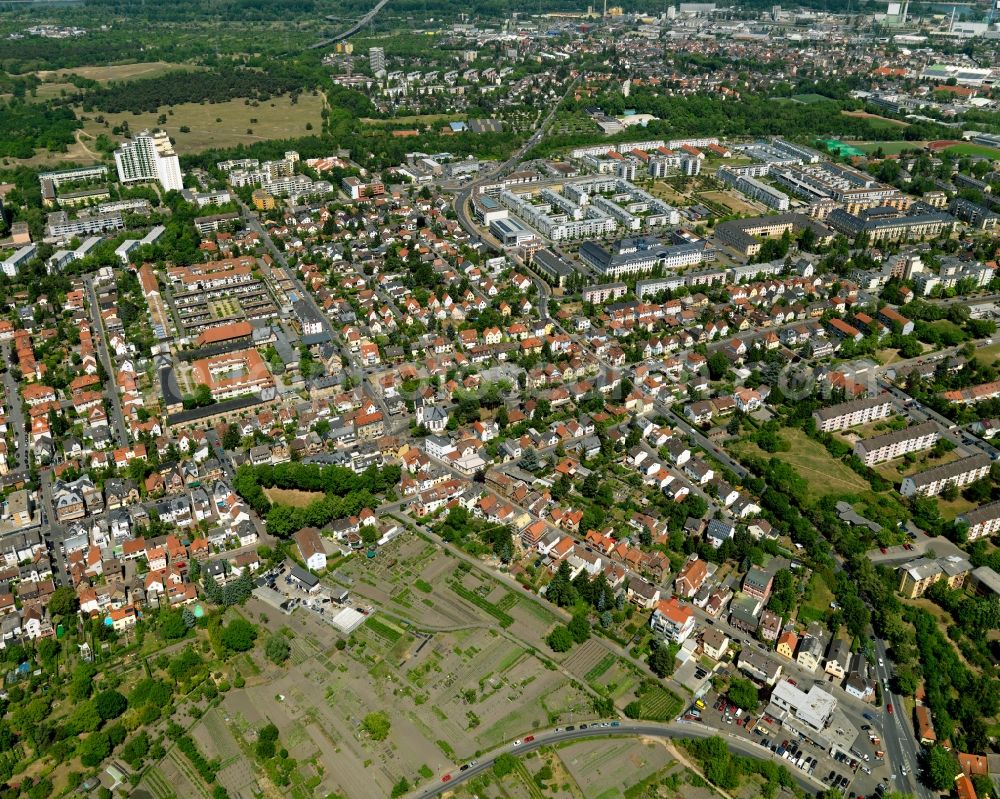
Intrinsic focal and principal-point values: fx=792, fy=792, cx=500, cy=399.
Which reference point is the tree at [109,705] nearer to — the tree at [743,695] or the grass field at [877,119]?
the tree at [743,695]

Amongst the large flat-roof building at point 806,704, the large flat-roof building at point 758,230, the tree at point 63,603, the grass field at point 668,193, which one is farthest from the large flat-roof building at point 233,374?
the grass field at point 668,193

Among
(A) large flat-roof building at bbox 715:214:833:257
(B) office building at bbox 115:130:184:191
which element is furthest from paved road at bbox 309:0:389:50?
(A) large flat-roof building at bbox 715:214:833:257

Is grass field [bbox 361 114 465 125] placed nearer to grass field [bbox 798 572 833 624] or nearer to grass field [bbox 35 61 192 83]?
grass field [bbox 35 61 192 83]

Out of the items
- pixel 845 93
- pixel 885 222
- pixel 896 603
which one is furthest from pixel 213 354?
pixel 845 93

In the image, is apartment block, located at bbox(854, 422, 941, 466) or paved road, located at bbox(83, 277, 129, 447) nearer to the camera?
apartment block, located at bbox(854, 422, 941, 466)

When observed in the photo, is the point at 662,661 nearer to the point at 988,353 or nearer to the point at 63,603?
the point at 63,603

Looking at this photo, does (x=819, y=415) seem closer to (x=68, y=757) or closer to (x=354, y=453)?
(x=354, y=453)

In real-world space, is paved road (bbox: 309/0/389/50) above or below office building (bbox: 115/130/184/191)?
above
